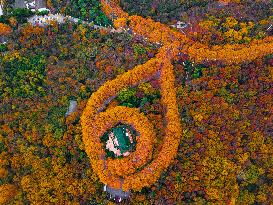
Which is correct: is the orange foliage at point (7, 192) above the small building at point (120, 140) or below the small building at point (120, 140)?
below

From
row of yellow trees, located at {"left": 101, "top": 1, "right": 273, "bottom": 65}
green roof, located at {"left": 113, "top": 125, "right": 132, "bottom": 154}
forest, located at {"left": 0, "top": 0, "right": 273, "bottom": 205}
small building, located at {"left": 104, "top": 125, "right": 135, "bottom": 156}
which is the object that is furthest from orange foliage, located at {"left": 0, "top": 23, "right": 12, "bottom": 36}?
green roof, located at {"left": 113, "top": 125, "right": 132, "bottom": 154}

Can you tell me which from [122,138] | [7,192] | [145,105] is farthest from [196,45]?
[7,192]

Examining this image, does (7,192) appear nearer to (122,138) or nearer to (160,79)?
(122,138)

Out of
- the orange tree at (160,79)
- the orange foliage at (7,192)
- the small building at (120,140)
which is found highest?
the orange tree at (160,79)

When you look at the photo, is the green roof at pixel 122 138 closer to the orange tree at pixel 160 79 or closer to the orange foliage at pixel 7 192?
the orange tree at pixel 160 79

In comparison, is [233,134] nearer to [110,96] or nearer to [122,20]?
[110,96]

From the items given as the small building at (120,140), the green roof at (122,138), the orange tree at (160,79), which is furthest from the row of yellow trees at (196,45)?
the green roof at (122,138)

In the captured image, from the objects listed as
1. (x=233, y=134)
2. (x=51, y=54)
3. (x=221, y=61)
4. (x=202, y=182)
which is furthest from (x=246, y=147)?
(x=51, y=54)

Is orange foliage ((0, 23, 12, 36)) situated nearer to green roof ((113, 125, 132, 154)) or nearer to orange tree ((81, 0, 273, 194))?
orange tree ((81, 0, 273, 194))

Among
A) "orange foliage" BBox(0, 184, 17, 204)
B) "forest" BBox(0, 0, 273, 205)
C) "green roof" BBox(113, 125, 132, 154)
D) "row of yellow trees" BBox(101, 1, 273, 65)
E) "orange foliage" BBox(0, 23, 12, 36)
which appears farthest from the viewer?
"orange foliage" BBox(0, 23, 12, 36)
